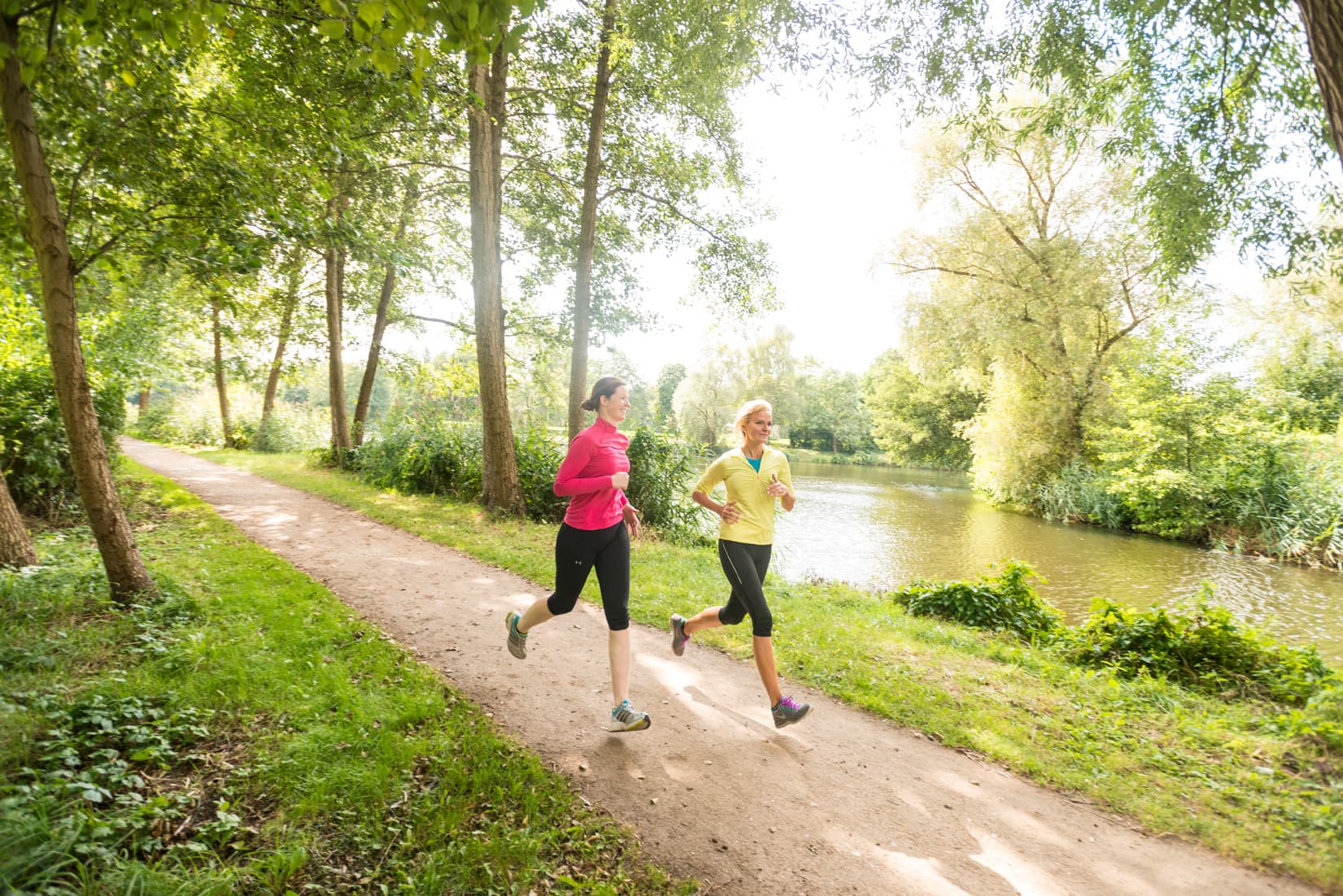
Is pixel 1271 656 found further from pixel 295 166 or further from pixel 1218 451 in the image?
pixel 1218 451

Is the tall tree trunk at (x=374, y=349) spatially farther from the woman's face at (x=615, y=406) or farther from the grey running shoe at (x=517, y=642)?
the woman's face at (x=615, y=406)

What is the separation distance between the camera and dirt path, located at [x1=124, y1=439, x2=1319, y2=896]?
2633mm

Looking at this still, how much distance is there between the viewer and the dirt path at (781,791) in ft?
8.64

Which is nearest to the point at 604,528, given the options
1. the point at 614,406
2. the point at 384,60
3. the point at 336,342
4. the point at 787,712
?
the point at 614,406

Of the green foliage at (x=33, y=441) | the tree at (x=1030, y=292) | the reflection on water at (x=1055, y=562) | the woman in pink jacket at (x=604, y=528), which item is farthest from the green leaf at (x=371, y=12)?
the tree at (x=1030, y=292)

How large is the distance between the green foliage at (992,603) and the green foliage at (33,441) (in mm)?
10401

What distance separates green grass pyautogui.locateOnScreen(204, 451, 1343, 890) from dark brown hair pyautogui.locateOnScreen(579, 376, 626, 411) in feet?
8.89

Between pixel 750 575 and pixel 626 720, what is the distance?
1.17 metres

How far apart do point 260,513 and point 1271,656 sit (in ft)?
42.3

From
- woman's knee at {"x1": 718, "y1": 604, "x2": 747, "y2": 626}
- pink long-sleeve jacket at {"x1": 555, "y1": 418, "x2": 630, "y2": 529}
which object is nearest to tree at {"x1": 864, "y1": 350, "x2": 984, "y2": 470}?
woman's knee at {"x1": 718, "y1": 604, "x2": 747, "y2": 626}

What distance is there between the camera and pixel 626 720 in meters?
3.53

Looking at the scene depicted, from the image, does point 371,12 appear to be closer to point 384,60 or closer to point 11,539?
point 384,60

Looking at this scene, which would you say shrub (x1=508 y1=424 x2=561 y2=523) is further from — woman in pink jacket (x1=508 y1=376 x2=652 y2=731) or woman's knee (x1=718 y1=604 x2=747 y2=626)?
woman in pink jacket (x1=508 y1=376 x2=652 y2=731)

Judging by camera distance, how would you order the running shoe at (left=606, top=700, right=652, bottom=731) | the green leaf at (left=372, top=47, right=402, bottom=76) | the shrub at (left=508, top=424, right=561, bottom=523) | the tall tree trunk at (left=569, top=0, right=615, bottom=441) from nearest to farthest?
the green leaf at (left=372, top=47, right=402, bottom=76), the running shoe at (left=606, top=700, right=652, bottom=731), the tall tree trunk at (left=569, top=0, right=615, bottom=441), the shrub at (left=508, top=424, right=561, bottom=523)
